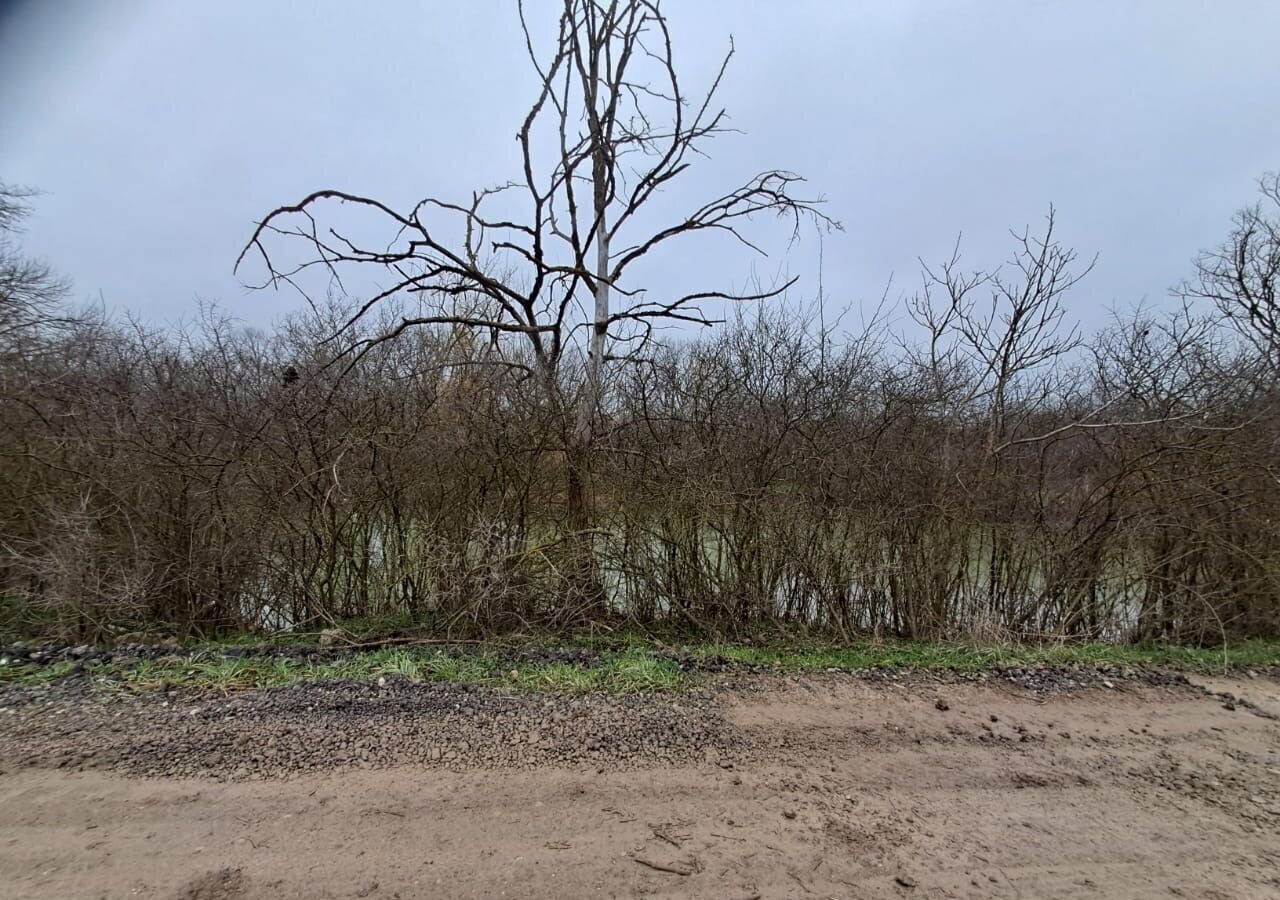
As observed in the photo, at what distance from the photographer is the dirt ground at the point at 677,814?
2.39 m

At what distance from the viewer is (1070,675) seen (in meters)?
5.10

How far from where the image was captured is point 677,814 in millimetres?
2852

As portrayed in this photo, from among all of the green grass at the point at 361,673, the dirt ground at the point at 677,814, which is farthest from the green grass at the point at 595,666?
the dirt ground at the point at 677,814

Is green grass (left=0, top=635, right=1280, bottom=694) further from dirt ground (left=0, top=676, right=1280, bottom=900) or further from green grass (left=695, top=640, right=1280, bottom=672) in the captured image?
dirt ground (left=0, top=676, right=1280, bottom=900)

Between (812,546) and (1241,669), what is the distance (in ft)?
14.1

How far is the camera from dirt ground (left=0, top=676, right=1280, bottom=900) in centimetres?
239

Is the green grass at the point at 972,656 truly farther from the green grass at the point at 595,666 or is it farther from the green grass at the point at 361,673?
the green grass at the point at 361,673

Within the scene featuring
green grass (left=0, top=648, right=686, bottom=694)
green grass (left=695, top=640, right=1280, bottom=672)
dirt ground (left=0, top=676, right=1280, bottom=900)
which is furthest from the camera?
green grass (left=695, top=640, right=1280, bottom=672)

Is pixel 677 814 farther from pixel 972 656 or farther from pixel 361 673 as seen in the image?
pixel 972 656

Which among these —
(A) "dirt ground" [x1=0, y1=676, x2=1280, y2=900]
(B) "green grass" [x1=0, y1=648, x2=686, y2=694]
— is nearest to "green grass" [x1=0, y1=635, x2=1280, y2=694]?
(B) "green grass" [x1=0, y1=648, x2=686, y2=694]

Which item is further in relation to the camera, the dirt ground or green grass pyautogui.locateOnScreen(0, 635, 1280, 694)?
green grass pyautogui.locateOnScreen(0, 635, 1280, 694)

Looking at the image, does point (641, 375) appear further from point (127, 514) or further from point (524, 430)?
point (127, 514)

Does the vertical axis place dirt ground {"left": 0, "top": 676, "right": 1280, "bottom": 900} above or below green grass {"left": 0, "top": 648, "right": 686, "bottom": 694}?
below

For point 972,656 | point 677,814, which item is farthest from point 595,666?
point 972,656
